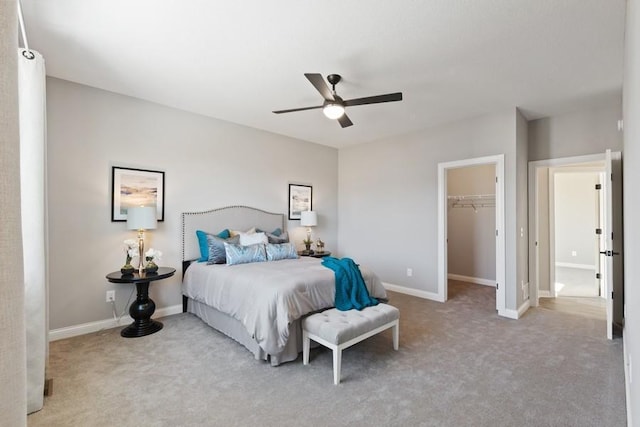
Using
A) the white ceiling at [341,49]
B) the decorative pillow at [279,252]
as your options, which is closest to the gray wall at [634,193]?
the white ceiling at [341,49]

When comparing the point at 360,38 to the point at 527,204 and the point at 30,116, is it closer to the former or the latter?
the point at 30,116

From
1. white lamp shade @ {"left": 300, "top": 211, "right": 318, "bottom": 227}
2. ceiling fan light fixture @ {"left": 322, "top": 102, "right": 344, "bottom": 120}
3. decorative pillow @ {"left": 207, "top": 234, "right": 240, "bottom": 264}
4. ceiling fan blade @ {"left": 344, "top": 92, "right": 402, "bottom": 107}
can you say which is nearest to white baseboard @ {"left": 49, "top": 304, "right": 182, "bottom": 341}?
decorative pillow @ {"left": 207, "top": 234, "right": 240, "bottom": 264}

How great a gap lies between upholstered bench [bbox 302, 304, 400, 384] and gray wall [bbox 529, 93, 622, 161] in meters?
3.34

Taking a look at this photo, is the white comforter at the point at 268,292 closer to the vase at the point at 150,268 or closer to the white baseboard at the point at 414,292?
the vase at the point at 150,268

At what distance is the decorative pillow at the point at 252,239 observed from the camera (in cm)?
414

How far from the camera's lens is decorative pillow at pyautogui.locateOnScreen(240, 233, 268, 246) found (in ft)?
13.6

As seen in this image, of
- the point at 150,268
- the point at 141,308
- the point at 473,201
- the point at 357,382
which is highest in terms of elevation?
the point at 473,201

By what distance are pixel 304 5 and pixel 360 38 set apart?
0.56m

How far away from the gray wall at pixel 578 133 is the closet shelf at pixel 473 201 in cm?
152

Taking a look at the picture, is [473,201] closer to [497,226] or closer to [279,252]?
[497,226]

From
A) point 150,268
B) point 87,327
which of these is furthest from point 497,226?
point 87,327

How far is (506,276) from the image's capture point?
13.3ft

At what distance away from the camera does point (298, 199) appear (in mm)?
5520

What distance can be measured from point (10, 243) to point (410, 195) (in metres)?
5.05
